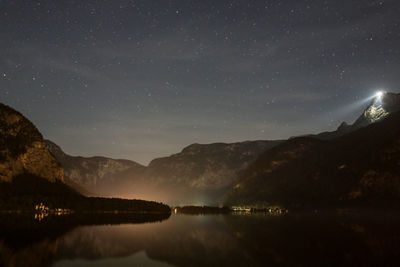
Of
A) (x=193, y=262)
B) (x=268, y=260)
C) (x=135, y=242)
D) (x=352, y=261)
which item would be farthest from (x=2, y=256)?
(x=352, y=261)

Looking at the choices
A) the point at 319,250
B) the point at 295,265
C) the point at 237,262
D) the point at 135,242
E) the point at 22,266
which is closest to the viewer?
the point at 22,266

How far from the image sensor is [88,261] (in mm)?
48938

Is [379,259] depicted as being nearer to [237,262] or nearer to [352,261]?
[352,261]

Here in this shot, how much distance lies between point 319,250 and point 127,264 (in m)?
30.2

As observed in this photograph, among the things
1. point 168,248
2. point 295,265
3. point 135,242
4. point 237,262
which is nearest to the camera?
point 295,265

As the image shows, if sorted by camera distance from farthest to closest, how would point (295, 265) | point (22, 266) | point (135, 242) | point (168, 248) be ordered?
point (135, 242) < point (168, 248) < point (295, 265) < point (22, 266)

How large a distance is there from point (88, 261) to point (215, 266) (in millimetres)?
17009

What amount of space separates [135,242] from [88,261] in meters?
23.0

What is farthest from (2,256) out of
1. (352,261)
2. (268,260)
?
(352,261)

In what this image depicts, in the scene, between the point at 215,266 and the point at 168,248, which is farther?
the point at 168,248

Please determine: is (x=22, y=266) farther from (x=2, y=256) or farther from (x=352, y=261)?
(x=352, y=261)

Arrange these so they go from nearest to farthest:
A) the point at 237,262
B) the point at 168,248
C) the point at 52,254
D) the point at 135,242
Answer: the point at 237,262
the point at 52,254
the point at 168,248
the point at 135,242

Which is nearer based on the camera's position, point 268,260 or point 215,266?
point 215,266

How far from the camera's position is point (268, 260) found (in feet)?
159
